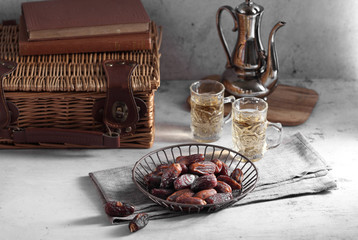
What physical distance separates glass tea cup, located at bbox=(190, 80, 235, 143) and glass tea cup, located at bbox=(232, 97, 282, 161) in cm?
7

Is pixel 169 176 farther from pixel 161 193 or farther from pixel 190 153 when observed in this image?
pixel 190 153

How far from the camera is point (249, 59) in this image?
1.56m

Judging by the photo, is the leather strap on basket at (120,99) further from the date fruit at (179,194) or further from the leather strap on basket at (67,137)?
the date fruit at (179,194)

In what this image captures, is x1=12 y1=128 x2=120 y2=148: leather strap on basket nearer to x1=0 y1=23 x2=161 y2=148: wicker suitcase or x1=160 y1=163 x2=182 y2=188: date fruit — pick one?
x1=0 y1=23 x2=161 y2=148: wicker suitcase

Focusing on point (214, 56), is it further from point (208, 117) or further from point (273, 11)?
point (208, 117)

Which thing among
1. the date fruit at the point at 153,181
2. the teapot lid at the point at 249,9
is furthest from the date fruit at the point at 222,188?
the teapot lid at the point at 249,9

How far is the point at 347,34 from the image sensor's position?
5.73 ft

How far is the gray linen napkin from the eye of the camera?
1.25m

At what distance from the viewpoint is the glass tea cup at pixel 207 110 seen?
1.46 m

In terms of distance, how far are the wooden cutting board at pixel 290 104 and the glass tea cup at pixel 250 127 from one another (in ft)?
0.50

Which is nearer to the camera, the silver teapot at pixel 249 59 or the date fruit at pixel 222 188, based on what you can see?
the date fruit at pixel 222 188

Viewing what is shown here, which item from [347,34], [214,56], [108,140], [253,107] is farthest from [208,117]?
[347,34]

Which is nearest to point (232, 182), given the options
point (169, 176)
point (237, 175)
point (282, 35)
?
point (237, 175)

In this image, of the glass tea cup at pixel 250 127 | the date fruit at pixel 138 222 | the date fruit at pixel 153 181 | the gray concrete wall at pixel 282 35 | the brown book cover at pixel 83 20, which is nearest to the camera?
the date fruit at pixel 138 222
